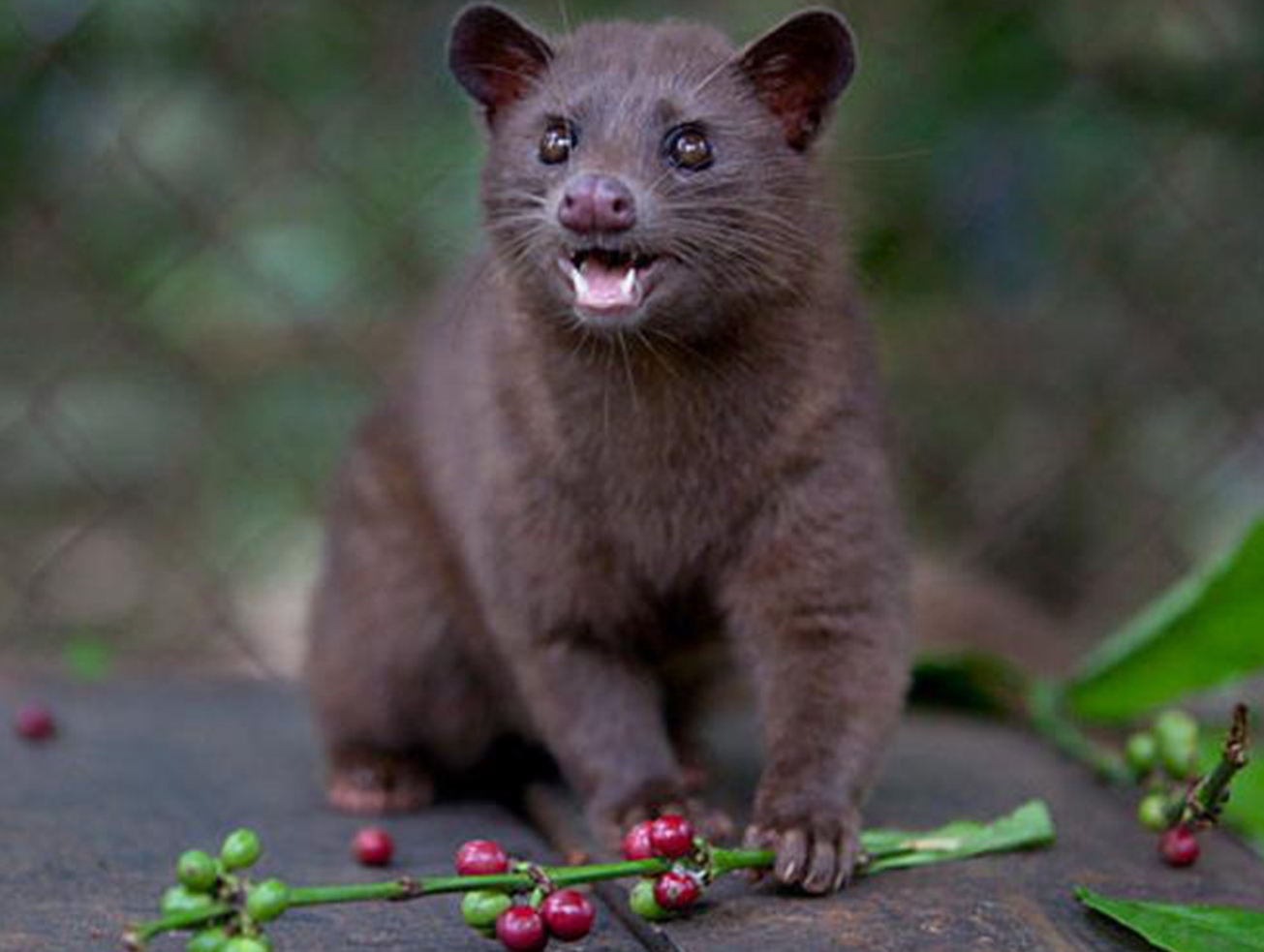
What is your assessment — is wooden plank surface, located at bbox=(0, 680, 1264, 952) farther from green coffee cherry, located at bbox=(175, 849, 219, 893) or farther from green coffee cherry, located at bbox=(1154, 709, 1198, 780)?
green coffee cherry, located at bbox=(175, 849, 219, 893)

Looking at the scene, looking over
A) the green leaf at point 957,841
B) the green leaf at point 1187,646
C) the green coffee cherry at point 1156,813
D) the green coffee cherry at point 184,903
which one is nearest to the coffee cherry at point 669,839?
the green leaf at point 957,841

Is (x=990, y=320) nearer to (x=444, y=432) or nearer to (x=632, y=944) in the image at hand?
(x=444, y=432)

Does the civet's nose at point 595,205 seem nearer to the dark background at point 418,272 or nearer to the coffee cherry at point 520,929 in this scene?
the coffee cherry at point 520,929

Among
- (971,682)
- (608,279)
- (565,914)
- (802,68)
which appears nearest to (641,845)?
(565,914)

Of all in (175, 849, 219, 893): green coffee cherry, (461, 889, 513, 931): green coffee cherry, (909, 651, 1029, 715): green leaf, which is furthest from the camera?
(909, 651, 1029, 715): green leaf

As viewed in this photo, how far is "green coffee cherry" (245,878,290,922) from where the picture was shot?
6.95ft

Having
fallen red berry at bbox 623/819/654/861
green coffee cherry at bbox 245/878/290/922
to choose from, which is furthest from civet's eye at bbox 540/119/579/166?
green coffee cherry at bbox 245/878/290/922

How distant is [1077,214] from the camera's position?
464 centimetres

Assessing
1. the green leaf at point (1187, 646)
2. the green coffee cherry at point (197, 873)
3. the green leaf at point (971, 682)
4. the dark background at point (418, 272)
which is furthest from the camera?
the dark background at point (418, 272)

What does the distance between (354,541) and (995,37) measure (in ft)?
5.93

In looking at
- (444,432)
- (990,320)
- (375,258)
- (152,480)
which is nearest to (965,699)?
(990,320)

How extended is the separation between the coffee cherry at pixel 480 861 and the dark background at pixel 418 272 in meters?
1.88

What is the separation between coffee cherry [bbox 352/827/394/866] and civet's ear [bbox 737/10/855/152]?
43.4 inches

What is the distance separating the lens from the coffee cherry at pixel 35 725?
146 inches
